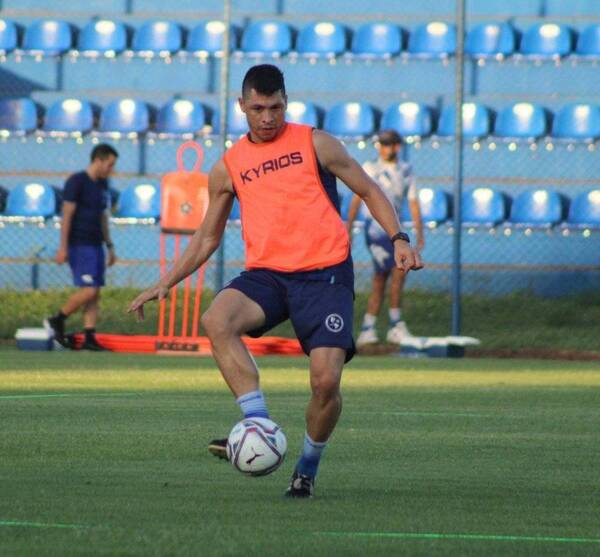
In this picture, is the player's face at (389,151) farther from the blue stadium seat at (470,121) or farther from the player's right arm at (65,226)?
the blue stadium seat at (470,121)

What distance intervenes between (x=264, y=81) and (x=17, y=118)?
17.7 m

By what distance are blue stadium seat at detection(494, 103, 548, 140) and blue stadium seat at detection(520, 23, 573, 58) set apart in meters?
1.02

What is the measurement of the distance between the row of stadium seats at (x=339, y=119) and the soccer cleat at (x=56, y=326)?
539 cm

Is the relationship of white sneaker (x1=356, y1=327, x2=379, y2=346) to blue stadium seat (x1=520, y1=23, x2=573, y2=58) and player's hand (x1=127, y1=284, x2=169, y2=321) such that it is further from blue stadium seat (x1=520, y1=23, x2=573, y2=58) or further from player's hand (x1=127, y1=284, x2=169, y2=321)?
player's hand (x1=127, y1=284, x2=169, y2=321)

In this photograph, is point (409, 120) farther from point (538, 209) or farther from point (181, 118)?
point (181, 118)

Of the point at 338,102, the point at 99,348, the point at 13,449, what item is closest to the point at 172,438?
the point at 13,449

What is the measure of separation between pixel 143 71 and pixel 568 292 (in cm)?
715

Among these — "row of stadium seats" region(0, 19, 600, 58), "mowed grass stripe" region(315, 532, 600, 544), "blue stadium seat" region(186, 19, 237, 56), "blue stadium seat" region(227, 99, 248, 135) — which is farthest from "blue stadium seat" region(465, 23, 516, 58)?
"mowed grass stripe" region(315, 532, 600, 544)

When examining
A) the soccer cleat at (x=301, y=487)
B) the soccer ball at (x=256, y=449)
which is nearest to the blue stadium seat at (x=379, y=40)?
the soccer cleat at (x=301, y=487)

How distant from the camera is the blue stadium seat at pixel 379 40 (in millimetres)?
25125

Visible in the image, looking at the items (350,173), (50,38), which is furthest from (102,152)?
(350,173)

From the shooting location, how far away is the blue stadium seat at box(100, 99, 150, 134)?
965 inches

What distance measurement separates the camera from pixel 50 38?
2578cm

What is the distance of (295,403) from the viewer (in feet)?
41.2
